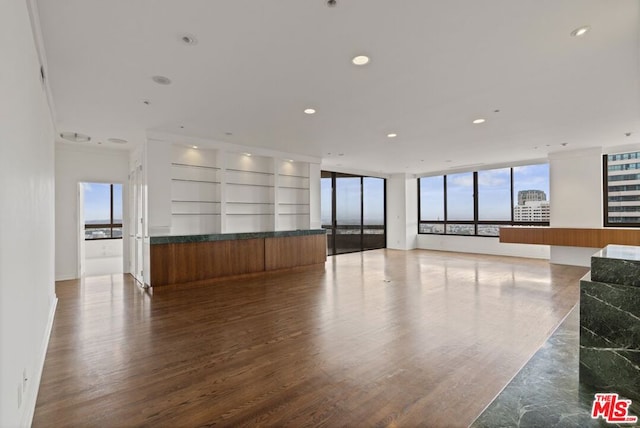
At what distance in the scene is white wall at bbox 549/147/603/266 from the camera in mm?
7309

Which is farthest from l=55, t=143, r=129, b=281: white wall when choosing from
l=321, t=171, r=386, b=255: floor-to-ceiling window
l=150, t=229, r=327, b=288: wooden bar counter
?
l=321, t=171, r=386, b=255: floor-to-ceiling window

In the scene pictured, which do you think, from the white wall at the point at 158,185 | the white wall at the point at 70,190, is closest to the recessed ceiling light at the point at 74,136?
the white wall at the point at 70,190

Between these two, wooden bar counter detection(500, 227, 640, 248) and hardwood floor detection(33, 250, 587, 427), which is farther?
wooden bar counter detection(500, 227, 640, 248)

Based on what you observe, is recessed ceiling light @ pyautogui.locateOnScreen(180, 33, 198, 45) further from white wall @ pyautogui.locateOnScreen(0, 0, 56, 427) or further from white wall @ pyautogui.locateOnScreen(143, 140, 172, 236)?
white wall @ pyautogui.locateOnScreen(143, 140, 172, 236)

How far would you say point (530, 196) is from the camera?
30.6 ft

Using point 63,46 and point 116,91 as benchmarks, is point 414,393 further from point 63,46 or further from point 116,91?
point 116,91

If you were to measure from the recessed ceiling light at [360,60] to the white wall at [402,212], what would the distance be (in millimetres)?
8894

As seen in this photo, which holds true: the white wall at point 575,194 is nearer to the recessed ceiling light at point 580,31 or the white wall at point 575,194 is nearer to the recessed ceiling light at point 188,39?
the recessed ceiling light at point 580,31

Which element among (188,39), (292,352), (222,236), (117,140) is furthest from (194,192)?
(292,352)

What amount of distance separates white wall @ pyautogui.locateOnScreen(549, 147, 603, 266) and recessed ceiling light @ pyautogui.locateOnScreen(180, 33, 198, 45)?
8952mm

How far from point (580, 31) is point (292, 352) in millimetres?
3938

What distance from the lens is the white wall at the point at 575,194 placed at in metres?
7.31

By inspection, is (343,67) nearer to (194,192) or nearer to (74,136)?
(194,192)

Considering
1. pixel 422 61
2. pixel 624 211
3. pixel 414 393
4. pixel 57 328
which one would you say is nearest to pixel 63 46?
pixel 57 328
